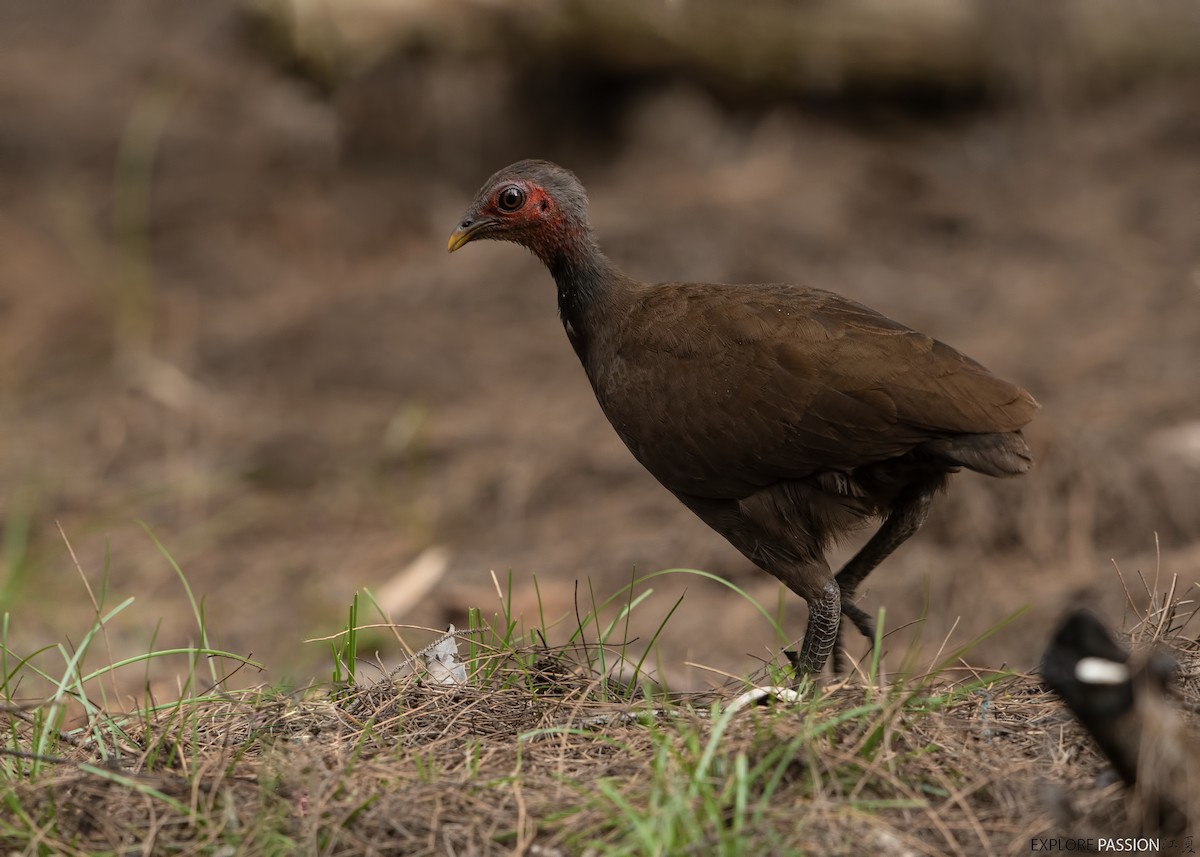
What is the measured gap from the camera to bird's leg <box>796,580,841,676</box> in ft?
12.3

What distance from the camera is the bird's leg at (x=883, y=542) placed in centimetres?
389

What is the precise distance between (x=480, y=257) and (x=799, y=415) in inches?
235

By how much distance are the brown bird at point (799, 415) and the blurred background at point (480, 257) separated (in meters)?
2.34

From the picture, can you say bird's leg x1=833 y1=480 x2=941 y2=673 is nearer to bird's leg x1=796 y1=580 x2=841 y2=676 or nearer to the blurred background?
bird's leg x1=796 y1=580 x2=841 y2=676

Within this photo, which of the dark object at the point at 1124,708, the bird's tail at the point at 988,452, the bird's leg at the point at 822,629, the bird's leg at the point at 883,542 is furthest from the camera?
the bird's leg at the point at 883,542

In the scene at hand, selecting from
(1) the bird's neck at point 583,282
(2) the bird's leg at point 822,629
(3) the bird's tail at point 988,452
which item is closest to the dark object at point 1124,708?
(3) the bird's tail at point 988,452

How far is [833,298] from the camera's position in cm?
391

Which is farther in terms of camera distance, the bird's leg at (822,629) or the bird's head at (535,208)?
the bird's head at (535,208)

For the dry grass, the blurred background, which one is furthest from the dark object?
the blurred background

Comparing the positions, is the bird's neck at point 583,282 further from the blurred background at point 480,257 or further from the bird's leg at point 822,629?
the blurred background at point 480,257

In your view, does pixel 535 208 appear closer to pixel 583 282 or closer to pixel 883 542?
pixel 583 282

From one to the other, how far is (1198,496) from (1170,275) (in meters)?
2.86

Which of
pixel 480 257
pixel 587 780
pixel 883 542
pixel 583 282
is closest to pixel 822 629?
pixel 883 542

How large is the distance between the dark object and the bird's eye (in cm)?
Answer: 237
